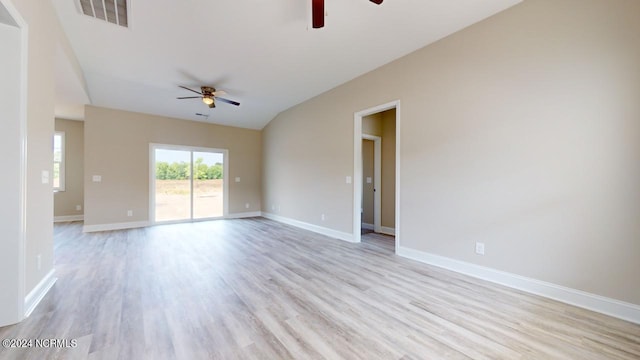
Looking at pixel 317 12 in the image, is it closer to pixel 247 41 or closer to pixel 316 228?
pixel 247 41

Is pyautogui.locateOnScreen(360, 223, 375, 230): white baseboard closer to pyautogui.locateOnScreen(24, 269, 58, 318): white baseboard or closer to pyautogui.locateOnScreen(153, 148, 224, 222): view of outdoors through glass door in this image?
pyautogui.locateOnScreen(153, 148, 224, 222): view of outdoors through glass door

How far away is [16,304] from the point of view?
1.91m

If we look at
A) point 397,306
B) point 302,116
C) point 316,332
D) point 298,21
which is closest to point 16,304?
point 316,332

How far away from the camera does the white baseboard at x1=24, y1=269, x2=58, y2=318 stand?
2.04m

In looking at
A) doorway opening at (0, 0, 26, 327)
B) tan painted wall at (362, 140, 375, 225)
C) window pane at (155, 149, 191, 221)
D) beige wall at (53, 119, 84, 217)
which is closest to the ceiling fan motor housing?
doorway opening at (0, 0, 26, 327)

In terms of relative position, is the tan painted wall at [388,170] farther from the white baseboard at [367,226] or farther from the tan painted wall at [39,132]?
the tan painted wall at [39,132]

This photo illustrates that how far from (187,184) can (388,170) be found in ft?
17.3

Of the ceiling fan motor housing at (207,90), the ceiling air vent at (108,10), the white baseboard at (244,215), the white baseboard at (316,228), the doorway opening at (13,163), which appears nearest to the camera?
the doorway opening at (13,163)

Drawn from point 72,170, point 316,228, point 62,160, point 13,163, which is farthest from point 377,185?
point 62,160

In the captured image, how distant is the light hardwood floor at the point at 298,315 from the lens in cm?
164

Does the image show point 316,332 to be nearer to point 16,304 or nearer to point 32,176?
point 16,304

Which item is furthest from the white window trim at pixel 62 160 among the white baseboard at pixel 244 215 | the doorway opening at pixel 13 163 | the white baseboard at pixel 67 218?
the doorway opening at pixel 13 163

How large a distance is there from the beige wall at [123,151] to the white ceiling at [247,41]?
75 cm

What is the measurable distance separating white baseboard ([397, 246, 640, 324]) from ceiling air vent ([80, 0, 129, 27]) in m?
4.85
